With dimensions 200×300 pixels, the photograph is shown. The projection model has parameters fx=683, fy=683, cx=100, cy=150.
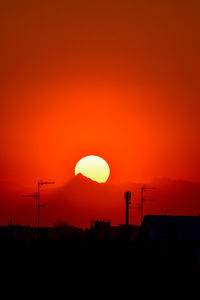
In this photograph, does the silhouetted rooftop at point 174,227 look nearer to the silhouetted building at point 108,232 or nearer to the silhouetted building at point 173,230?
the silhouetted building at point 173,230

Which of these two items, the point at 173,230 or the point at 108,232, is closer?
the point at 108,232

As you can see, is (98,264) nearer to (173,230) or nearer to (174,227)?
(173,230)

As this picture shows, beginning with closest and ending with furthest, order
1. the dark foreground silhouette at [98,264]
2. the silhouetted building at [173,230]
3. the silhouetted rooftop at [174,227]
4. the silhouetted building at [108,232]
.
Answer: the dark foreground silhouette at [98,264] → the silhouetted building at [108,232] → the silhouetted building at [173,230] → the silhouetted rooftop at [174,227]

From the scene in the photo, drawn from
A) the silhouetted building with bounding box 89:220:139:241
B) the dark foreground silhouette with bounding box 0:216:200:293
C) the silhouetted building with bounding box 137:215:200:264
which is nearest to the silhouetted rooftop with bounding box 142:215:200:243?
the silhouetted building with bounding box 137:215:200:264

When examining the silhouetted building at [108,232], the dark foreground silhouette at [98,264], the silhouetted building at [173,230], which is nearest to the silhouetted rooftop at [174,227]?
the silhouetted building at [173,230]

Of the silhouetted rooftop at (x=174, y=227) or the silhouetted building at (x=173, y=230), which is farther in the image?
the silhouetted rooftop at (x=174, y=227)

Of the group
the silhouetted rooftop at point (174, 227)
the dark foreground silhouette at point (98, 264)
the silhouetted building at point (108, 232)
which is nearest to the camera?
the dark foreground silhouette at point (98, 264)

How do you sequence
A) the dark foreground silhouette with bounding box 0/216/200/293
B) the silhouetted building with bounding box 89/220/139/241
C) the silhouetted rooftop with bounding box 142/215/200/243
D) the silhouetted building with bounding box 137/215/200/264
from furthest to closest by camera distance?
the silhouetted rooftop with bounding box 142/215/200/243 < the silhouetted building with bounding box 137/215/200/264 < the silhouetted building with bounding box 89/220/139/241 < the dark foreground silhouette with bounding box 0/216/200/293

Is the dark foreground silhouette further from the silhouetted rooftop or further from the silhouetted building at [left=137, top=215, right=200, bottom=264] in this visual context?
the silhouetted rooftop

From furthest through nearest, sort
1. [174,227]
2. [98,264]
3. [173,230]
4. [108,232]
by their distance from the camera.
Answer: [174,227], [173,230], [108,232], [98,264]

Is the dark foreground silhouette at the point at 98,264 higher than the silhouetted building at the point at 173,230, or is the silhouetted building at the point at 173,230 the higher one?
the dark foreground silhouette at the point at 98,264

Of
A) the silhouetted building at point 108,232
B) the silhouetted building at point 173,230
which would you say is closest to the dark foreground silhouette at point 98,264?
the silhouetted building at point 108,232

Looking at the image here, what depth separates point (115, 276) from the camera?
30.5 m

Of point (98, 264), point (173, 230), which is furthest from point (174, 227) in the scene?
point (98, 264)
